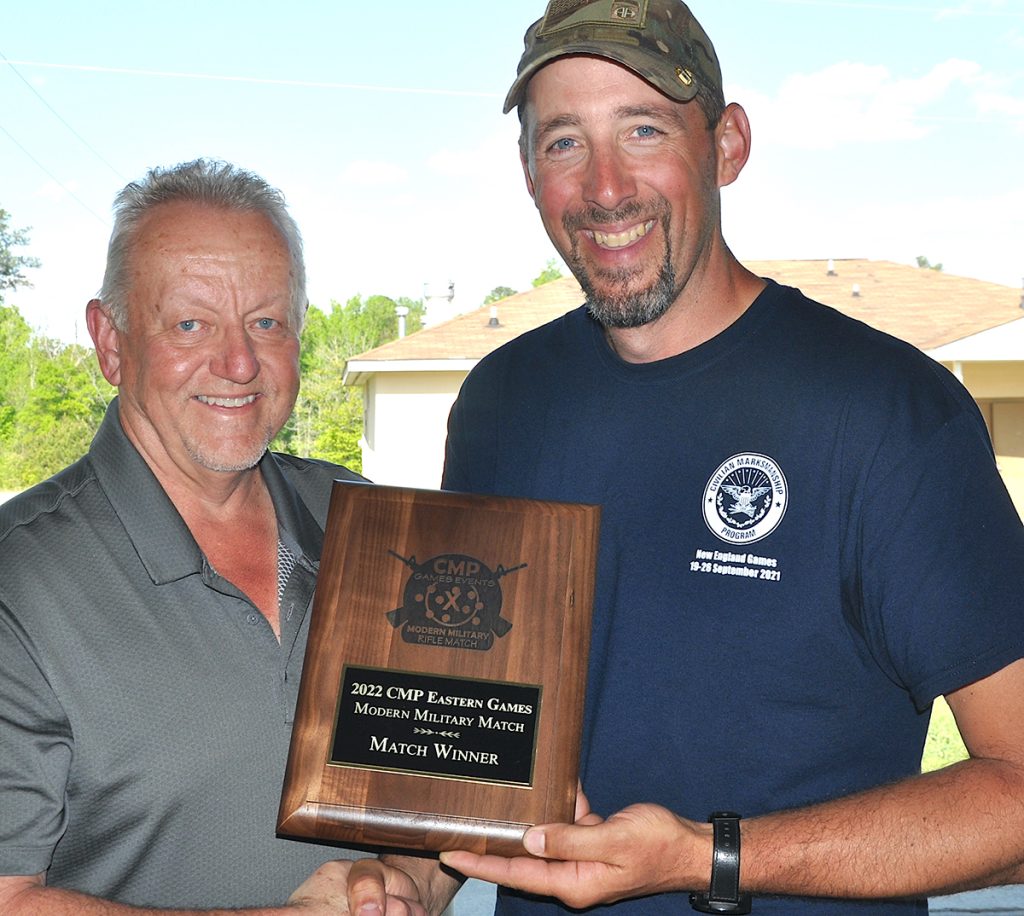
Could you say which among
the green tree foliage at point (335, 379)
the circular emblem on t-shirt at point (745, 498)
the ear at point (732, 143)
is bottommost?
the circular emblem on t-shirt at point (745, 498)

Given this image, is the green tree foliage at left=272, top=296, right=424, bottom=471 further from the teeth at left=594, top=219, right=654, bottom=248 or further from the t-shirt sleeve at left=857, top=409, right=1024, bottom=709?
the t-shirt sleeve at left=857, top=409, right=1024, bottom=709

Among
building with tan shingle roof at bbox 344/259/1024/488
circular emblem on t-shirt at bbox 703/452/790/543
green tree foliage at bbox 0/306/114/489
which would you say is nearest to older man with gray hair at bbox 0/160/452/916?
circular emblem on t-shirt at bbox 703/452/790/543

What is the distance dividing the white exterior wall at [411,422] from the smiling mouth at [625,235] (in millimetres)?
14735

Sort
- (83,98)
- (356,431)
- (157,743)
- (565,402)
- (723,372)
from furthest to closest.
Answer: (83,98) → (356,431) → (565,402) → (723,372) → (157,743)

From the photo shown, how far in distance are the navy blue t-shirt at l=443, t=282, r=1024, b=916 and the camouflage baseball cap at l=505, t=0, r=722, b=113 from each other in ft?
1.33

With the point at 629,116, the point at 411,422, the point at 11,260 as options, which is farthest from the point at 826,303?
the point at 11,260

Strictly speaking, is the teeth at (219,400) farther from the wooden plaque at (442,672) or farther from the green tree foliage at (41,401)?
the green tree foliage at (41,401)

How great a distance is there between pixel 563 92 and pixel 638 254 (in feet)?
0.95

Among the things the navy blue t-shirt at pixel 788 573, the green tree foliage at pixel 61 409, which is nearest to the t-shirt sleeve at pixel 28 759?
the navy blue t-shirt at pixel 788 573

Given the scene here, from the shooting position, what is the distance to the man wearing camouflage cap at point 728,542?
5.36ft

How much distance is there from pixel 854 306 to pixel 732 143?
1475cm

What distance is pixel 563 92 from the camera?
1.96 meters

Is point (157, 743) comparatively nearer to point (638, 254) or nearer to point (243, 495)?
point (243, 495)

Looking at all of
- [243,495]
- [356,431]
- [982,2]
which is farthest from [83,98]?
[243,495]
